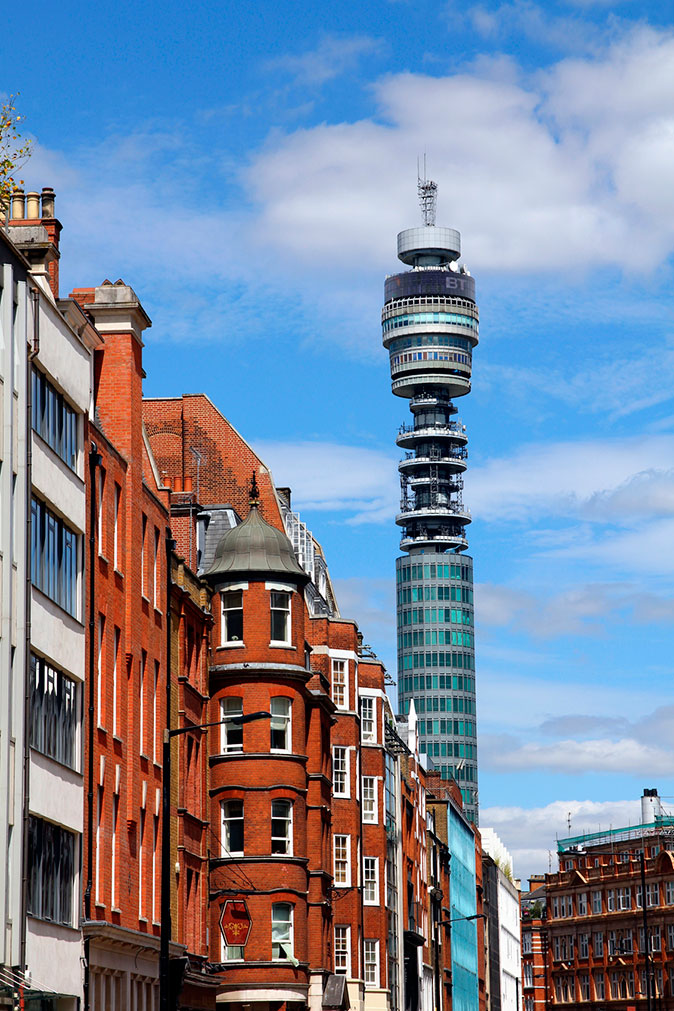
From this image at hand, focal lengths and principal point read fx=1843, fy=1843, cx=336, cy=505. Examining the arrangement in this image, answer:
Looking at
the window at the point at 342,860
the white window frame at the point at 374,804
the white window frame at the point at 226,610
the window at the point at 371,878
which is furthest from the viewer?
the white window frame at the point at 374,804

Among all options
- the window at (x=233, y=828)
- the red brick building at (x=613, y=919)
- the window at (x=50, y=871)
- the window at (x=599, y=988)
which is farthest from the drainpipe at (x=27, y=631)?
the window at (x=599, y=988)

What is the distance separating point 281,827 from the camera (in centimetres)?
5962

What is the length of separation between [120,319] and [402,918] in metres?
55.0

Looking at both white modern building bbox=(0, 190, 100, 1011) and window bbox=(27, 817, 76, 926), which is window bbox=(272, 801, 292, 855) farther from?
window bbox=(27, 817, 76, 926)

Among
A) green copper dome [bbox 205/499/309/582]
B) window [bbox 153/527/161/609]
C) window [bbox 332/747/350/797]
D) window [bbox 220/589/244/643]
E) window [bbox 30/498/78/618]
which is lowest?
window [bbox 30/498/78/618]

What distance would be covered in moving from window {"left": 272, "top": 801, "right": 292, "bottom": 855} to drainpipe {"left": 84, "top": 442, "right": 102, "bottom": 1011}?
1839 centimetres

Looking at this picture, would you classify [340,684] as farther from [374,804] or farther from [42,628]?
[42,628]

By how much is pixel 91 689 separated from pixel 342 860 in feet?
115

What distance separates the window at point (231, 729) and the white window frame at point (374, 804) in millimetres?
22945

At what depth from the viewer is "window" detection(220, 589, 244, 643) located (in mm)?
60156

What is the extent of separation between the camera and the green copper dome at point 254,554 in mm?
60094

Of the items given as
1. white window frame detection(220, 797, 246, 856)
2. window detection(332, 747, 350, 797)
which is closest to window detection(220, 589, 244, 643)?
white window frame detection(220, 797, 246, 856)

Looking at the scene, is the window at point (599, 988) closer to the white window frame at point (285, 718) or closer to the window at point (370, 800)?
the window at point (370, 800)

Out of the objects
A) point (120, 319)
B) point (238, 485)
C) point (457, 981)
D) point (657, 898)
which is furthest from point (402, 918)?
point (657, 898)
